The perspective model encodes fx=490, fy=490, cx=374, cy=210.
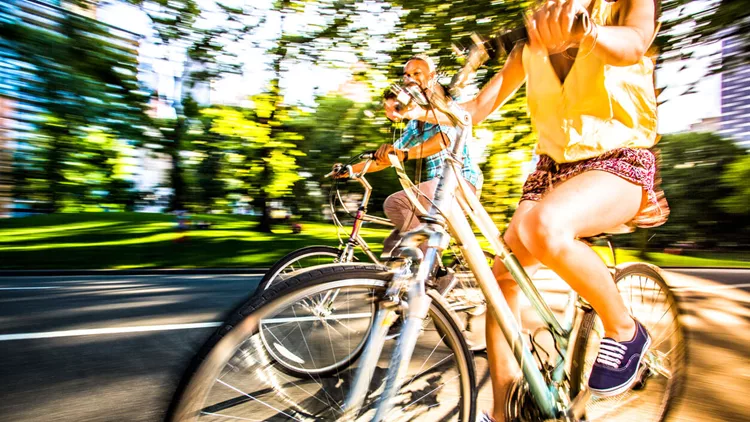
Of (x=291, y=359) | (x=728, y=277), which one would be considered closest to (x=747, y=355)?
(x=291, y=359)

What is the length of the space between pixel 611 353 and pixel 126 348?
325 cm

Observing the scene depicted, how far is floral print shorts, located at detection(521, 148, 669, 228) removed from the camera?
181 centimetres

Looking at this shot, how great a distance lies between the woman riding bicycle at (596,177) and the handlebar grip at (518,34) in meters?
0.06

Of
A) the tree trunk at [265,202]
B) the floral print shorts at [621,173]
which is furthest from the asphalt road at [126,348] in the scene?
the tree trunk at [265,202]

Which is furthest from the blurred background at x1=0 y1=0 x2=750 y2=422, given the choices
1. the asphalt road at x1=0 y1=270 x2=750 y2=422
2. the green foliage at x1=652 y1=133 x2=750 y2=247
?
the green foliage at x1=652 y1=133 x2=750 y2=247

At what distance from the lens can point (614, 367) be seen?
1.75 metres

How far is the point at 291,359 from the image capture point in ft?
5.83

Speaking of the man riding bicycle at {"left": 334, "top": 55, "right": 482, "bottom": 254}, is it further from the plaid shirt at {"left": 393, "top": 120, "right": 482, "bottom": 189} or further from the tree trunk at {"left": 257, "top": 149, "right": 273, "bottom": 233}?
the tree trunk at {"left": 257, "top": 149, "right": 273, "bottom": 233}

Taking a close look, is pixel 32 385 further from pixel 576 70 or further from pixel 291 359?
pixel 576 70

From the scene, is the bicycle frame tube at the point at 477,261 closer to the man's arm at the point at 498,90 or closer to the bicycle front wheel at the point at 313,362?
the bicycle front wheel at the point at 313,362

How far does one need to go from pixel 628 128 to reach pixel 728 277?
405 inches

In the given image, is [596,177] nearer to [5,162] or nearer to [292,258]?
[292,258]

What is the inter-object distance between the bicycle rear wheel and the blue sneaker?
0.17 meters

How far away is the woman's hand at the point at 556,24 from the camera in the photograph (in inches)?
55.4
